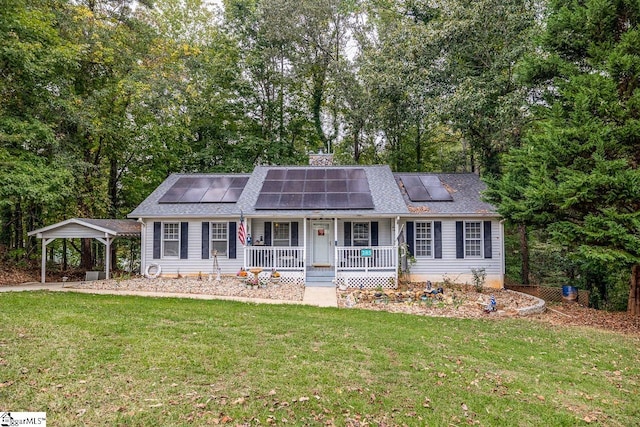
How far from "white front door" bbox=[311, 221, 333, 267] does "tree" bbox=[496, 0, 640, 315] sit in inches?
250

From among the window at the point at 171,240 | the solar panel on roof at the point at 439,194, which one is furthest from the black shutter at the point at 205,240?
the solar panel on roof at the point at 439,194

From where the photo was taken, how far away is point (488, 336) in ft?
23.4

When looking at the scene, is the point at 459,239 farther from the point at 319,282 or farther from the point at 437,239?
the point at 319,282

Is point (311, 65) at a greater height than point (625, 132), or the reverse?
point (311, 65)

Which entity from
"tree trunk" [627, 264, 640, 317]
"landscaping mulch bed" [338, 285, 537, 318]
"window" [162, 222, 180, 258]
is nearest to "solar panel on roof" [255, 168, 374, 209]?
"landscaping mulch bed" [338, 285, 537, 318]

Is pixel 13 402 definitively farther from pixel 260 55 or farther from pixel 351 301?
pixel 260 55

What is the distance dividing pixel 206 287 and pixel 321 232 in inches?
188

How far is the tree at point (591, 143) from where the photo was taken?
26.7 feet

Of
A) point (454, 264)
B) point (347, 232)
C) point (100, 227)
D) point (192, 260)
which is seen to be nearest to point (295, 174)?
point (347, 232)

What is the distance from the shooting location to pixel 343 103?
19.8 meters

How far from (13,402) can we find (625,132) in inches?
476

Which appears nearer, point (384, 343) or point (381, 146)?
point (384, 343)

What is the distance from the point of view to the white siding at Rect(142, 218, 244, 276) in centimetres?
1351

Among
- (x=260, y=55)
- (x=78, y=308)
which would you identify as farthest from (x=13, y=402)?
(x=260, y=55)
